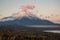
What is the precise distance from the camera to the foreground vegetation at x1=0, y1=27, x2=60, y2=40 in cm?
227

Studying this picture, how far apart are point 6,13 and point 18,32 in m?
0.39

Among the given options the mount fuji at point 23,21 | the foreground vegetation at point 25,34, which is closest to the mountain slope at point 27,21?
the mount fuji at point 23,21

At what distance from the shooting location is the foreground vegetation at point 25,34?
7.44 ft

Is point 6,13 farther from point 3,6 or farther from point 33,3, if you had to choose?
point 33,3

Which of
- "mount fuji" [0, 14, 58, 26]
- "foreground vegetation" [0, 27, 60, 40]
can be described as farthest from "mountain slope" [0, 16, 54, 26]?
"foreground vegetation" [0, 27, 60, 40]

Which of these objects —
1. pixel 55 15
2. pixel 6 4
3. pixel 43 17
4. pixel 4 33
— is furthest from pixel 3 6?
pixel 55 15

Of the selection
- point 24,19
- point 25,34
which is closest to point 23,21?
→ point 24,19

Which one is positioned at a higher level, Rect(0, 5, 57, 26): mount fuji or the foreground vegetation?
Rect(0, 5, 57, 26): mount fuji

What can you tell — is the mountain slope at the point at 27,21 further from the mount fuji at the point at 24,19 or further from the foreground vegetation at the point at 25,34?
the foreground vegetation at the point at 25,34

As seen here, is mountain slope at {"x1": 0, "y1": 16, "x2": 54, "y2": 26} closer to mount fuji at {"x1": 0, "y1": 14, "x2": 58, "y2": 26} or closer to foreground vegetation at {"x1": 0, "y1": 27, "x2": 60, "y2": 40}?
mount fuji at {"x1": 0, "y1": 14, "x2": 58, "y2": 26}

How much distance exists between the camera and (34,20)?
7.86ft

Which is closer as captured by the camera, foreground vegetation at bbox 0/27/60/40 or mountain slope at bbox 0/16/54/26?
foreground vegetation at bbox 0/27/60/40

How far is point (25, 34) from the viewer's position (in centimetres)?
230

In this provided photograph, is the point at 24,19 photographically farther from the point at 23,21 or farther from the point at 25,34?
the point at 25,34
